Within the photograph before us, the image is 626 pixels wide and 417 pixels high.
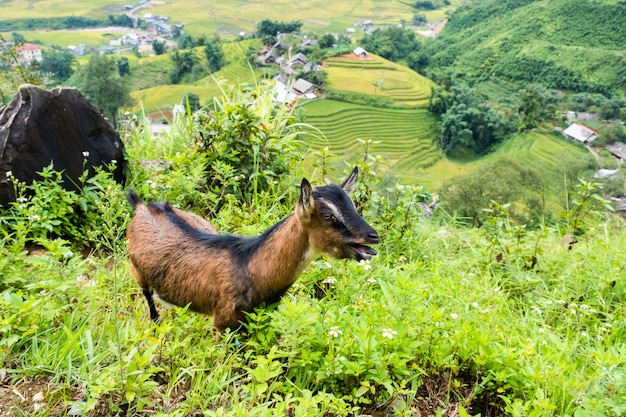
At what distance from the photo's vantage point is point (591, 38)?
229 feet

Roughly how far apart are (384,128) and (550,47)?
33.3 metres

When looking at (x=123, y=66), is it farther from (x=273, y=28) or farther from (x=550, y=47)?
(x=550, y=47)

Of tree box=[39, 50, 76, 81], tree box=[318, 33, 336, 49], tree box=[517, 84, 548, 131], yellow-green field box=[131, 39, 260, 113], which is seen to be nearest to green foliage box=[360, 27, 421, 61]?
tree box=[318, 33, 336, 49]

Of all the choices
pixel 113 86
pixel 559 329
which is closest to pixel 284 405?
pixel 559 329

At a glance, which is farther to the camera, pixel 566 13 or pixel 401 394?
pixel 566 13

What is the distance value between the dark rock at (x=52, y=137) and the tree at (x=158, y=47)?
69.2 meters

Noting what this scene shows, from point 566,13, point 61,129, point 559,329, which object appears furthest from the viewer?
point 566,13

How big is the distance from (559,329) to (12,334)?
3845 millimetres

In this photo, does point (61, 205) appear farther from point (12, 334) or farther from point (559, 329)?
point (559, 329)

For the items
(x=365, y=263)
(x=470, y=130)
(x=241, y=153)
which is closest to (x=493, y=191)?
(x=241, y=153)

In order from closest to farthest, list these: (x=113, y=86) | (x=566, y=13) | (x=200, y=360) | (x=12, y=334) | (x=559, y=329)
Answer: (x=12, y=334) → (x=200, y=360) → (x=559, y=329) → (x=113, y=86) → (x=566, y=13)

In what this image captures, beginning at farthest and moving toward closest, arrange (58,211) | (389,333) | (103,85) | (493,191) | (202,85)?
(202,85) → (103,85) → (493,191) → (58,211) → (389,333)

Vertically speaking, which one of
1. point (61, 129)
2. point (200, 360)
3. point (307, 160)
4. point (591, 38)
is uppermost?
point (61, 129)

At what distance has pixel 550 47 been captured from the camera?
67.5m
